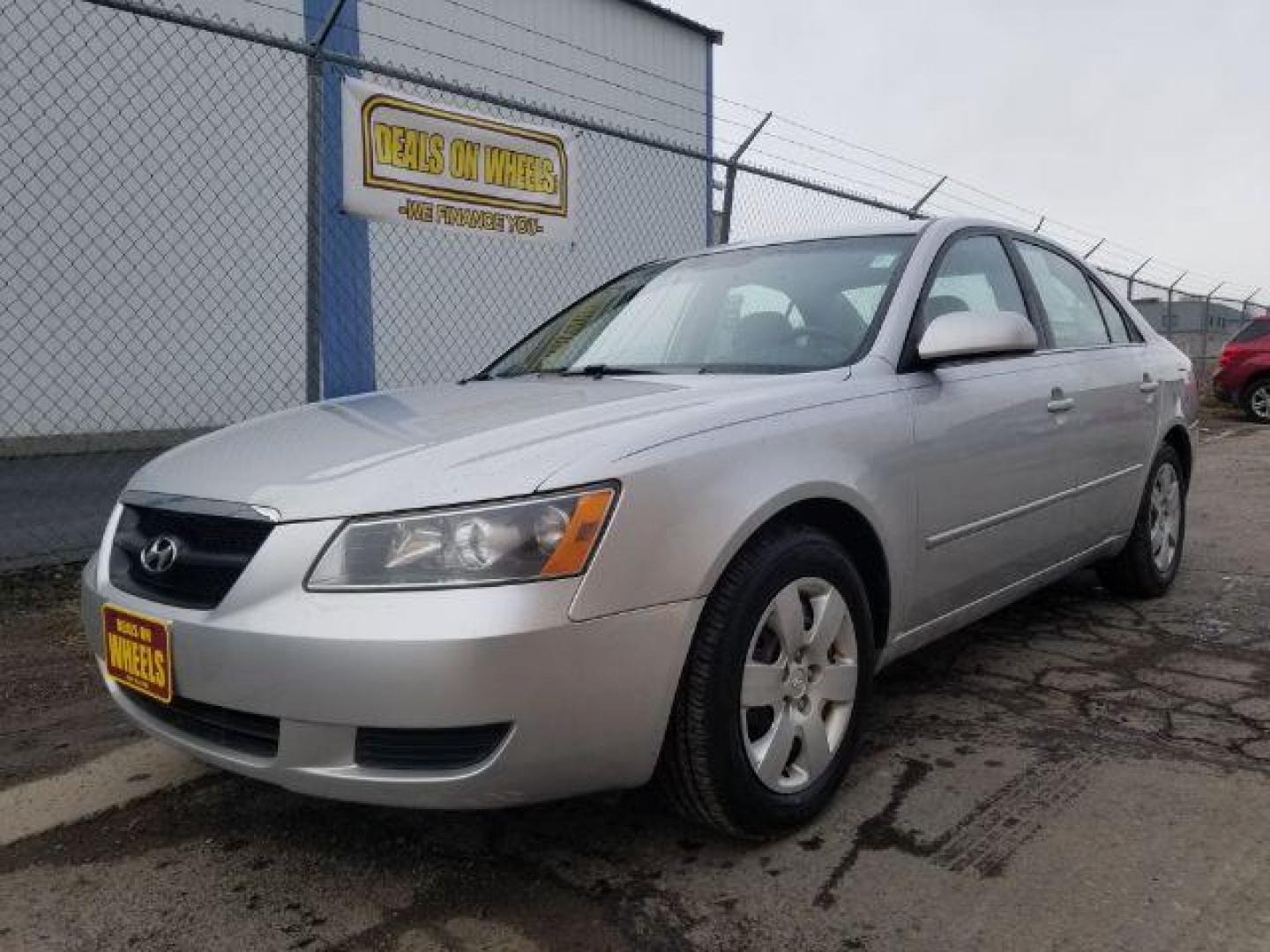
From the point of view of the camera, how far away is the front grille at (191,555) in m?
1.93

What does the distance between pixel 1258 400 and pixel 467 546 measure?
46.6 ft

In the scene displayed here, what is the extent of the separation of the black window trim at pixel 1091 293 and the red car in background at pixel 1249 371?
10524mm

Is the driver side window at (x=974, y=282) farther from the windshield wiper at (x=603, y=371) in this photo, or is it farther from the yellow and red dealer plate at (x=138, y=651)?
the yellow and red dealer plate at (x=138, y=651)

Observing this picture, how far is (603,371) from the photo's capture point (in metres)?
2.90

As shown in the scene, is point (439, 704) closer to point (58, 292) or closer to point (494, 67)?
point (58, 292)

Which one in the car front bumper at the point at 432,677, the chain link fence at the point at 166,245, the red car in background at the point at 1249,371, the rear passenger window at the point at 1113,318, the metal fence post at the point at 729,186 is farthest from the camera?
the red car in background at the point at 1249,371

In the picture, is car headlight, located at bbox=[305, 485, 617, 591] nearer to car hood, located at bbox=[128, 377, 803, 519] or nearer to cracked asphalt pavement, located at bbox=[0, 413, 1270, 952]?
car hood, located at bbox=[128, 377, 803, 519]

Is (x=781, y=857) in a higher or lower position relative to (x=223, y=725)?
lower

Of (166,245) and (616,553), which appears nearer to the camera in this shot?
(616,553)

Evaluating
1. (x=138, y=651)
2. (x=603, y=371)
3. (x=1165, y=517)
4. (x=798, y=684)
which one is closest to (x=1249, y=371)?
(x=1165, y=517)

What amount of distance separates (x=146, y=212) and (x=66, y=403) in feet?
5.98

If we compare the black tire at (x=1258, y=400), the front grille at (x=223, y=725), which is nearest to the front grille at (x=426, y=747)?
the front grille at (x=223, y=725)

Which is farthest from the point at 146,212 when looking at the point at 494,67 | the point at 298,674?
the point at 298,674

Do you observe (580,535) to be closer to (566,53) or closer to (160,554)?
(160,554)
